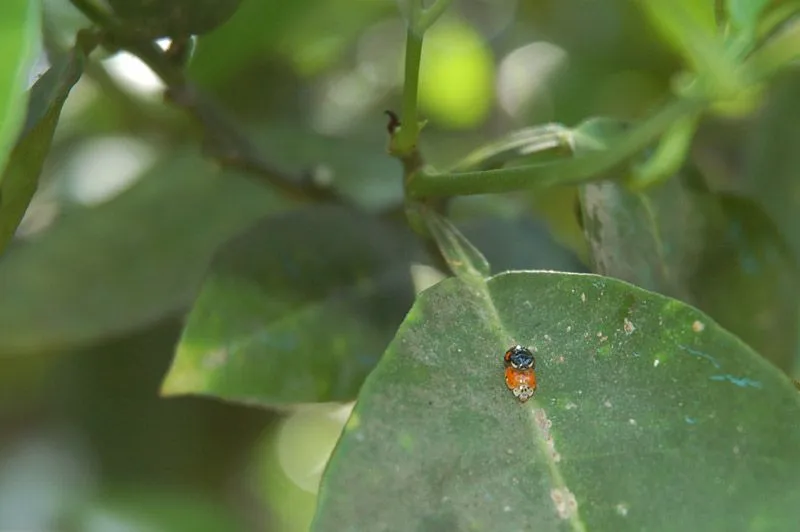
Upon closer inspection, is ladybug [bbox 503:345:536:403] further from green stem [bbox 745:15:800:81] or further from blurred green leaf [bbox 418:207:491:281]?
green stem [bbox 745:15:800:81]

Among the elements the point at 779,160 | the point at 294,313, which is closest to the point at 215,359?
the point at 294,313

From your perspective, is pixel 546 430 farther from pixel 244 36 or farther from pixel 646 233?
pixel 244 36

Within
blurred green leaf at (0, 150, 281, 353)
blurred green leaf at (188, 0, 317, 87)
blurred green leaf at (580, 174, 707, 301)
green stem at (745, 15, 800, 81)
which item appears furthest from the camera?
blurred green leaf at (188, 0, 317, 87)

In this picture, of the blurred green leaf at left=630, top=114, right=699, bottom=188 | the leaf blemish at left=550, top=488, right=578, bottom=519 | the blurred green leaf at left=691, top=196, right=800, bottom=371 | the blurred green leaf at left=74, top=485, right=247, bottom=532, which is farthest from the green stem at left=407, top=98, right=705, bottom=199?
the blurred green leaf at left=74, top=485, right=247, bottom=532

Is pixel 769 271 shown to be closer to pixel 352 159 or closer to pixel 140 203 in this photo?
pixel 352 159

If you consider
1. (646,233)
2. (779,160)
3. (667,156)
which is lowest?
(779,160)

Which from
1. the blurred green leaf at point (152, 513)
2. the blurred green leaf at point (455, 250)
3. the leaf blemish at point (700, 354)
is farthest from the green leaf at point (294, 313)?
the blurred green leaf at point (152, 513)

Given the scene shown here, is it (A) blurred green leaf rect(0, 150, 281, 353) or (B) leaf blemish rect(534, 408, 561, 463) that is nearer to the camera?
(B) leaf blemish rect(534, 408, 561, 463)
